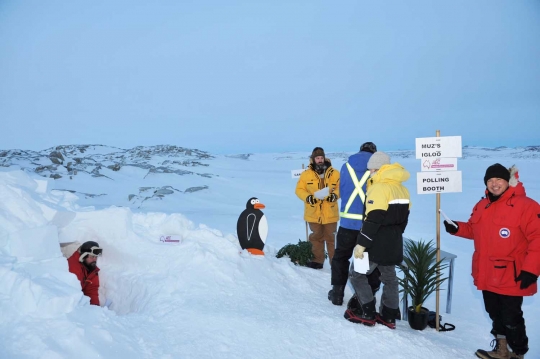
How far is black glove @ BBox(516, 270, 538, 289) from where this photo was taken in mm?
2891

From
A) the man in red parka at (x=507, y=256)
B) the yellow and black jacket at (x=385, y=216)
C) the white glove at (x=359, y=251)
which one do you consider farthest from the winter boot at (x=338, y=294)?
the man in red parka at (x=507, y=256)

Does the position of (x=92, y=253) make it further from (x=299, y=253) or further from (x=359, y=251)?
(x=359, y=251)

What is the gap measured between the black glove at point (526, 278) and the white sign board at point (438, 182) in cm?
115

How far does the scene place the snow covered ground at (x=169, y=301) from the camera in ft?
9.48

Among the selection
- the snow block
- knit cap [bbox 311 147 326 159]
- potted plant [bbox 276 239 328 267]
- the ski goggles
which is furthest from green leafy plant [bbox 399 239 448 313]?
the snow block

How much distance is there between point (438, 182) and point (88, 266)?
4201 mm

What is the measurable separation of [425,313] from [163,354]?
269 cm

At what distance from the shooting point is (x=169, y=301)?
12.1ft

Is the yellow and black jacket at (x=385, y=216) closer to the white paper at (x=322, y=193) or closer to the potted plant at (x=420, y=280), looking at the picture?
the potted plant at (x=420, y=280)

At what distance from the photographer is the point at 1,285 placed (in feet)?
10.0

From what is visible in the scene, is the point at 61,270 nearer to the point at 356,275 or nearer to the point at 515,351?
the point at 356,275

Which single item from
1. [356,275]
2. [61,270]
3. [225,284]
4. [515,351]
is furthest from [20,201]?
[515,351]

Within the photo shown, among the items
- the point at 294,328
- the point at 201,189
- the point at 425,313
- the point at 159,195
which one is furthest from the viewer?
the point at 201,189

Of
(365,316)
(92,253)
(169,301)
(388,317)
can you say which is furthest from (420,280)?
(92,253)
